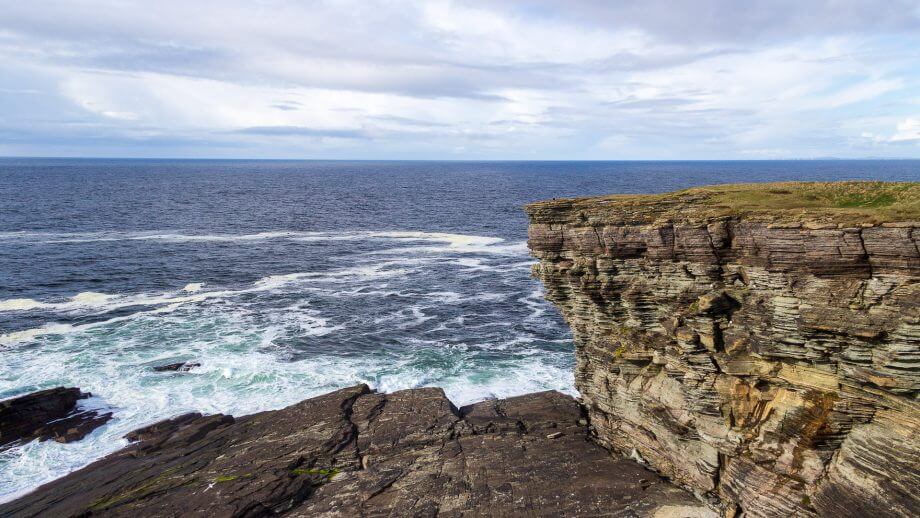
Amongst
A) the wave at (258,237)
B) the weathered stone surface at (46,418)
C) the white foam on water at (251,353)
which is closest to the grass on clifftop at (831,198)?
the white foam on water at (251,353)

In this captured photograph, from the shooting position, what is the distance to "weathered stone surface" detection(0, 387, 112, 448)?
3628 centimetres

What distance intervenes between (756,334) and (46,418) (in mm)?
43702

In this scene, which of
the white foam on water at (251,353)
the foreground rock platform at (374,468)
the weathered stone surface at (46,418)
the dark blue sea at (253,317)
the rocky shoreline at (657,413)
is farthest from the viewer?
the dark blue sea at (253,317)

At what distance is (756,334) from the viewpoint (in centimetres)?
2392

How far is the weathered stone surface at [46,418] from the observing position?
36.3 meters

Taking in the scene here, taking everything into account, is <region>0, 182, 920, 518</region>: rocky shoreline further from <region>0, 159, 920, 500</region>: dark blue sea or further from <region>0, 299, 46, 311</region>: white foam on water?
<region>0, 299, 46, 311</region>: white foam on water

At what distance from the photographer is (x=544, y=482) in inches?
1071

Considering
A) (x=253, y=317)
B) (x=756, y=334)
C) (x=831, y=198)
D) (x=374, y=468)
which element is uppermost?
(x=831, y=198)

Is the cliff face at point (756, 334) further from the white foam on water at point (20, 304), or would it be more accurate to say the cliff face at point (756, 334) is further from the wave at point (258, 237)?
the wave at point (258, 237)

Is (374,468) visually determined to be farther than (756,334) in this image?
Yes

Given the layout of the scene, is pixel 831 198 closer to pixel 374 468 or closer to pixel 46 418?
pixel 374 468

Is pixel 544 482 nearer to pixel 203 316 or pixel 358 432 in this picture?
pixel 358 432

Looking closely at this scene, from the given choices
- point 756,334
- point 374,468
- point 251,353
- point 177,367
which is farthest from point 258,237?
point 756,334

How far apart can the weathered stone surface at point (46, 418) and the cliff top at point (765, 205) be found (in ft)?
107
